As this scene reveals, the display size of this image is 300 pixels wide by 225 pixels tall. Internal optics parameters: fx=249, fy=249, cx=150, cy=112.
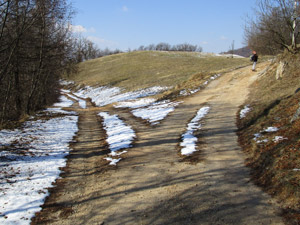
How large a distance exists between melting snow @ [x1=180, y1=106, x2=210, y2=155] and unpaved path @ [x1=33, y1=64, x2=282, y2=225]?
324mm

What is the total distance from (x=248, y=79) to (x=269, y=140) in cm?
1716

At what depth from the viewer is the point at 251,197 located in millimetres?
5508

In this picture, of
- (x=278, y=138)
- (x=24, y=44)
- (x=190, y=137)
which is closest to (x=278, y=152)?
(x=278, y=138)

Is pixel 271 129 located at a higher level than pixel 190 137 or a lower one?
higher

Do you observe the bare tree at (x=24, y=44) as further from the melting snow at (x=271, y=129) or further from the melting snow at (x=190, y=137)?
the melting snow at (x=271, y=129)

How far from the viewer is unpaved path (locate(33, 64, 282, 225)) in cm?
511

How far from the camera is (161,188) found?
6.39 meters

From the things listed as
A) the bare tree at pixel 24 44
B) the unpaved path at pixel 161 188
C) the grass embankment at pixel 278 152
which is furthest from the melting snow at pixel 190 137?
the bare tree at pixel 24 44

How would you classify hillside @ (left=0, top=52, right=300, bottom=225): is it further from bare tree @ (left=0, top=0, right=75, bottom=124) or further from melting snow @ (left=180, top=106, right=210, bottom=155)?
bare tree @ (left=0, top=0, right=75, bottom=124)

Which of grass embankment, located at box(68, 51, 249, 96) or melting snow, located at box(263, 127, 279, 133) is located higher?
grass embankment, located at box(68, 51, 249, 96)

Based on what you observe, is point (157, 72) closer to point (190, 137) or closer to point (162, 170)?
point (190, 137)

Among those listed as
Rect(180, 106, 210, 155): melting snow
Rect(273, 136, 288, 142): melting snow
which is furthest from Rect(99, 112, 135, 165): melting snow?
Rect(273, 136, 288, 142): melting snow

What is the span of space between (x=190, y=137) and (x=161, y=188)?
4321mm

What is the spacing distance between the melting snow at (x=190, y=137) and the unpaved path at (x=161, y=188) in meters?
0.32
